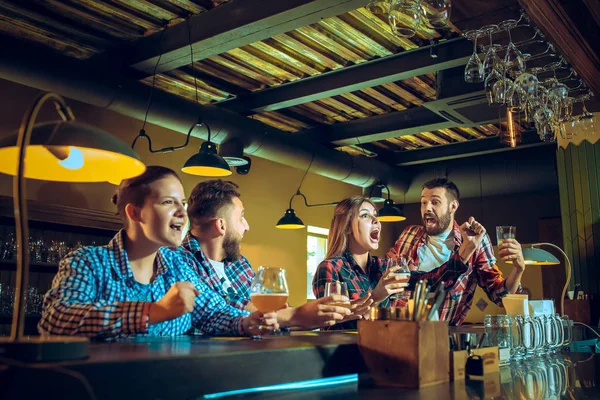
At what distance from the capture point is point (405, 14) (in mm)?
2441

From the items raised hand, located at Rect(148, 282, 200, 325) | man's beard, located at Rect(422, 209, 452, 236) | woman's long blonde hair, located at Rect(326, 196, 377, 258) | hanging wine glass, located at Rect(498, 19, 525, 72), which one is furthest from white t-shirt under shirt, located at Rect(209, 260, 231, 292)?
hanging wine glass, located at Rect(498, 19, 525, 72)

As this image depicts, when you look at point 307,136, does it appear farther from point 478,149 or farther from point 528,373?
point 528,373

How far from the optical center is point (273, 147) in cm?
633

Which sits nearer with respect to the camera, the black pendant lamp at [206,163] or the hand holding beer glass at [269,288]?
the hand holding beer glass at [269,288]

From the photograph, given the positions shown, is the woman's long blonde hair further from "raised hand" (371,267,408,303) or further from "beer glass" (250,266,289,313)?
"beer glass" (250,266,289,313)

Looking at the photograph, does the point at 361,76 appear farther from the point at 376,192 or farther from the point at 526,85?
the point at 376,192

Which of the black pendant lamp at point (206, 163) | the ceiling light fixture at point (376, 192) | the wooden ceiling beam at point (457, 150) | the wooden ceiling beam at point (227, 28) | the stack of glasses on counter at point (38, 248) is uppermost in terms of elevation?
the wooden ceiling beam at point (457, 150)

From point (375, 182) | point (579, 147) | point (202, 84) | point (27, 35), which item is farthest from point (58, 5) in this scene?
point (375, 182)

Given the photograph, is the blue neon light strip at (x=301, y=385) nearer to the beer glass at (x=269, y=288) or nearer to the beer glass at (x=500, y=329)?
the beer glass at (x=269, y=288)

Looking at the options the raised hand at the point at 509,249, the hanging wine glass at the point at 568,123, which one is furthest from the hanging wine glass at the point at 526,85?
the raised hand at the point at 509,249

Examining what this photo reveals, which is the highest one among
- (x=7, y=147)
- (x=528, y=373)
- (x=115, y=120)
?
(x=115, y=120)

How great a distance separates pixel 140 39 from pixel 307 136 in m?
3.08

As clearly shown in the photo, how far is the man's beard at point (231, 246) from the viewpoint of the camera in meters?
2.80

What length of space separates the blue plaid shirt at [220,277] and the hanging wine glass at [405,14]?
4.38ft
